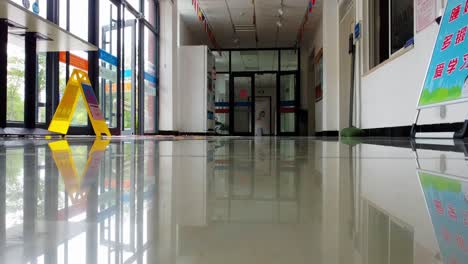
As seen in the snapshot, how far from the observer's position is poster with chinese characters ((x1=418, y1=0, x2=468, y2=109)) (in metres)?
2.59

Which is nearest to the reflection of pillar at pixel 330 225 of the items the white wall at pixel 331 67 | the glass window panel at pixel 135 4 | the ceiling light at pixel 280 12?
the glass window panel at pixel 135 4

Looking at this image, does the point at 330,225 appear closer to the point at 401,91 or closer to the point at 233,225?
the point at 233,225

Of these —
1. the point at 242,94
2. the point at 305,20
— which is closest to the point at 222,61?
the point at 242,94

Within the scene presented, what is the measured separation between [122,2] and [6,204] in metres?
7.58

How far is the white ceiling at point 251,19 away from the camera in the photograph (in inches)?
364

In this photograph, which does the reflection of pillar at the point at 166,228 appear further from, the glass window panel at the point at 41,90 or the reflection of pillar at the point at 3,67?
the glass window panel at the point at 41,90

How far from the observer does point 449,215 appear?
0.96 ft

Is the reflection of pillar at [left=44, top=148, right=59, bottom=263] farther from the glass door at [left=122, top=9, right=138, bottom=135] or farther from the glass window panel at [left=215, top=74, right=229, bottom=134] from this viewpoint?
the glass window panel at [left=215, top=74, right=229, bottom=134]

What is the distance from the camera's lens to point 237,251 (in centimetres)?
21

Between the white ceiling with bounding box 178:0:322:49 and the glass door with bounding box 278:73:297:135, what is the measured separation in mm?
1537

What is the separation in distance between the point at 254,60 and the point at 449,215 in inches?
600

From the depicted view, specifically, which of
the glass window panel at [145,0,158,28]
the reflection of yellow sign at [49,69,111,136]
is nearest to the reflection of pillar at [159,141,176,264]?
the reflection of yellow sign at [49,69,111,136]

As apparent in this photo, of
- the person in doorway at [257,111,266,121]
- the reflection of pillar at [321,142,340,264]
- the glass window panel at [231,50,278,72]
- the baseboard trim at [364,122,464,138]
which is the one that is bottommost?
the reflection of pillar at [321,142,340,264]

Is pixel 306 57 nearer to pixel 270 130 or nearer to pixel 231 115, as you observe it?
pixel 231 115
